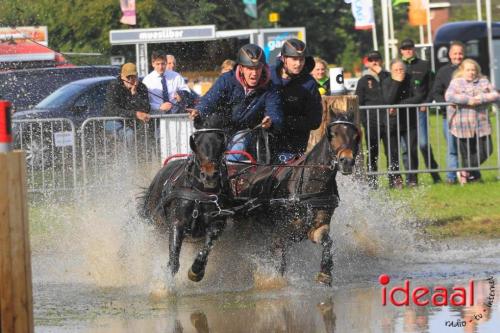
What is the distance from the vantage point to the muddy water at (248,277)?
8781 millimetres

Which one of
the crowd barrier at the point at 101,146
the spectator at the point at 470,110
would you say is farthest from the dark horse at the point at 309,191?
the spectator at the point at 470,110

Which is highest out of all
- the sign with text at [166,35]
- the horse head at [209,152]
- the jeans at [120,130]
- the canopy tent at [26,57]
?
the sign with text at [166,35]

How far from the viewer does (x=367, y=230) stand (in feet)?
42.1

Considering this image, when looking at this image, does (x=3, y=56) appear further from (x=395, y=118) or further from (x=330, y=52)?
(x=330, y=52)

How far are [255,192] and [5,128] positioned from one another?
4118 millimetres

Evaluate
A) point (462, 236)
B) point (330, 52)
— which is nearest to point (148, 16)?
point (462, 236)

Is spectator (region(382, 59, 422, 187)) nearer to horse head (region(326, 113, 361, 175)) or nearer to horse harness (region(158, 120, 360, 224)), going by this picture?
horse harness (region(158, 120, 360, 224))

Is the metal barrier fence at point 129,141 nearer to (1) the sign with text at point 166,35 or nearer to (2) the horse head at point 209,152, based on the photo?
(2) the horse head at point 209,152

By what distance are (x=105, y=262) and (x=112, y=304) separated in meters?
1.82

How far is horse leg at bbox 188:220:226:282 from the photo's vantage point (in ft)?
33.7

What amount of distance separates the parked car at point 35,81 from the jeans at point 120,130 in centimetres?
554

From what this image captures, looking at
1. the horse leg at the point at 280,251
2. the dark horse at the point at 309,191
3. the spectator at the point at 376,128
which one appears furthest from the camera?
the spectator at the point at 376,128

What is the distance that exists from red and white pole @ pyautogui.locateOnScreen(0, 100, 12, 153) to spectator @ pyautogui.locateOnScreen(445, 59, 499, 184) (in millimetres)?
11519

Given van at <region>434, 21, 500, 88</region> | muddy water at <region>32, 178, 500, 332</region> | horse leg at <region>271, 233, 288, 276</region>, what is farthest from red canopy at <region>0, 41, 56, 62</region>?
van at <region>434, 21, 500, 88</region>
